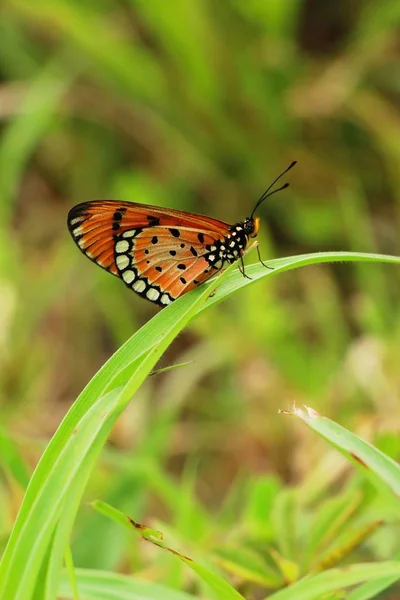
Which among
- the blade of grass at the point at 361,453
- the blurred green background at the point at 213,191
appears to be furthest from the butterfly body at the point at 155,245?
the blurred green background at the point at 213,191

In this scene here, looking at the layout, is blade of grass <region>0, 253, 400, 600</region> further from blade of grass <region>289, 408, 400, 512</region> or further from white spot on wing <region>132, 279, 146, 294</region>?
white spot on wing <region>132, 279, 146, 294</region>

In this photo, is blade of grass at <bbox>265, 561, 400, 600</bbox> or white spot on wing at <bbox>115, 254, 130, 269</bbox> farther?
white spot on wing at <bbox>115, 254, 130, 269</bbox>

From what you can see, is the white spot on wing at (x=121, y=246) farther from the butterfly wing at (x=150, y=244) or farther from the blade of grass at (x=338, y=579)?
the blade of grass at (x=338, y=579)

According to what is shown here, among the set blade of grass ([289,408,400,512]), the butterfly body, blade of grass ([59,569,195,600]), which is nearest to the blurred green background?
the butterfly body

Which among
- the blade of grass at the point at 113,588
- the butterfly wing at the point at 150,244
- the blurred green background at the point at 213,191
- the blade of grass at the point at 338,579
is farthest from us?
the blurred green background at the point at 213,191

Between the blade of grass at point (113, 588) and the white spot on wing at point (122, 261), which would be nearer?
the blade of grass at point (113, 588)

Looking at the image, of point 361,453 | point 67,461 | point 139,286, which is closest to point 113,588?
point 67,461

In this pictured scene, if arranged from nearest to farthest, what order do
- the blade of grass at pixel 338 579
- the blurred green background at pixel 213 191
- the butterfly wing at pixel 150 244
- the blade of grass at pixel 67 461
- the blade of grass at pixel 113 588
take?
the blade of grass at pixel 67 461
the blade of grass at pixel 338 579
the blade of grass at pixel 113 588
the butterfly wing at pixel 150 244
the blurred green background at pixel 213 191
